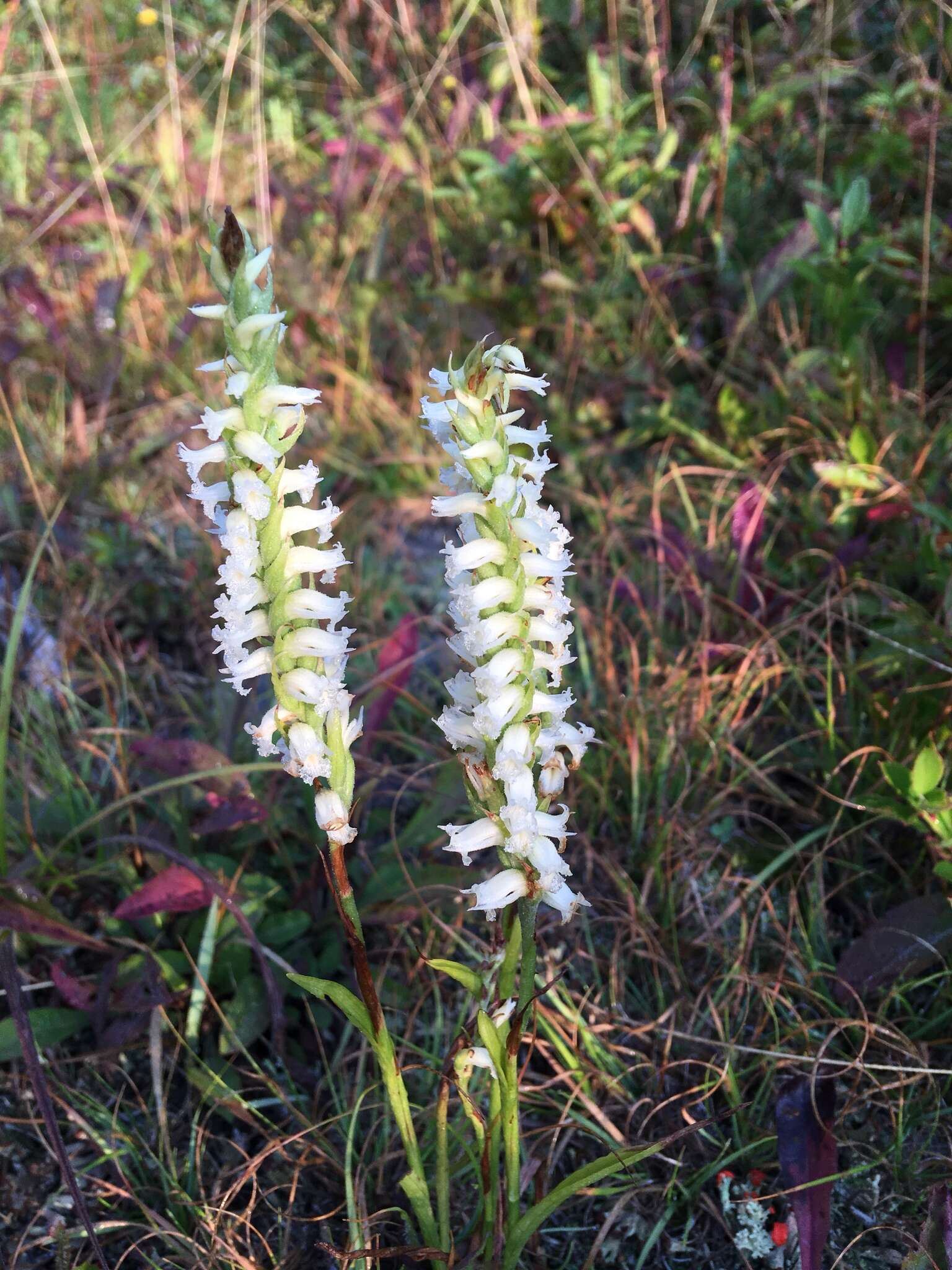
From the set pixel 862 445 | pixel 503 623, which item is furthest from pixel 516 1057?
pixel 862 445

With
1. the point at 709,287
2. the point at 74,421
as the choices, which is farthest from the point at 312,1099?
the point at 709,287

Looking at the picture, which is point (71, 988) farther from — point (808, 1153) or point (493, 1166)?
point (808, 1153)

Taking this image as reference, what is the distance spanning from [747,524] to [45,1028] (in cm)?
154

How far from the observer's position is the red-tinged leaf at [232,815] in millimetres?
1523

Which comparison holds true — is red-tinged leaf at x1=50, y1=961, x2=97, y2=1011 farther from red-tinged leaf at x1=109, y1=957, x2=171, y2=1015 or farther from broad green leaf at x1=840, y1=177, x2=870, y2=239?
broad green leaf at x1=840, y1=177, x2=870, y2=239

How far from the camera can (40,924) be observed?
4.71ft

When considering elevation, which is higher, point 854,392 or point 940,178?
point 940,178

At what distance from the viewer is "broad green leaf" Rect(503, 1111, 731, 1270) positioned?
37.2 inches

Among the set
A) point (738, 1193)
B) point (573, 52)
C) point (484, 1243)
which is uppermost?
point (573, 52)

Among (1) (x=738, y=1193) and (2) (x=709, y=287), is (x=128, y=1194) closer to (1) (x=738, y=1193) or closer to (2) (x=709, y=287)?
(1) (x=738, y=1193)

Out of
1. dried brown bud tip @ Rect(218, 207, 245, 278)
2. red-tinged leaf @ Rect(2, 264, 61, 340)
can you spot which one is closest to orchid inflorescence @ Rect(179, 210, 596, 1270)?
dried brown bud tip @ Rect(218, 207, 245, 278)

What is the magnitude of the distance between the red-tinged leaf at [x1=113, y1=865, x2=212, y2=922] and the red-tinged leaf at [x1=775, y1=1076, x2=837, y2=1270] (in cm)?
82

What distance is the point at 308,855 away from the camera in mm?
1740

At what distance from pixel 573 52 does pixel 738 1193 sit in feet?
12.6
